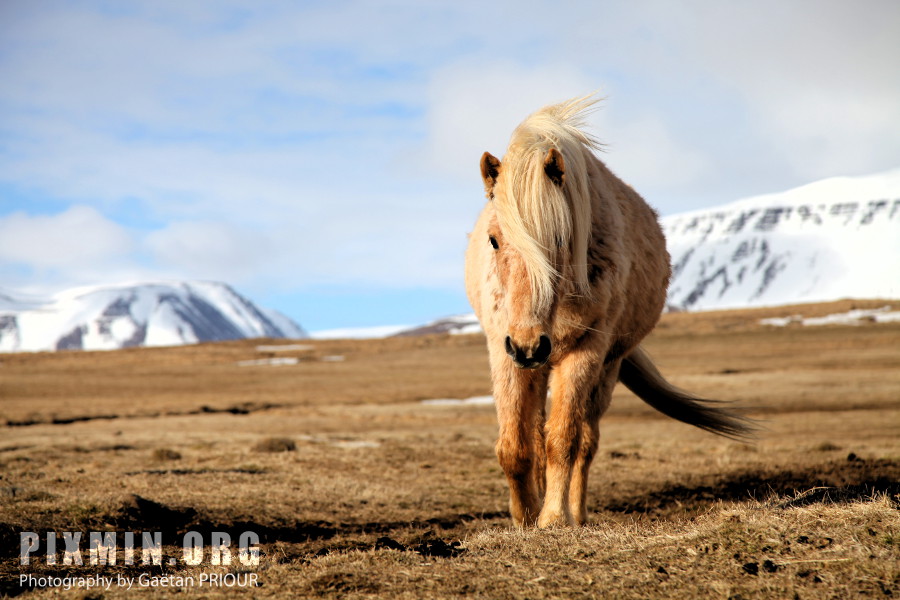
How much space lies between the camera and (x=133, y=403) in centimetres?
3133

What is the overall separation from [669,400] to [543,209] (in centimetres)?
442

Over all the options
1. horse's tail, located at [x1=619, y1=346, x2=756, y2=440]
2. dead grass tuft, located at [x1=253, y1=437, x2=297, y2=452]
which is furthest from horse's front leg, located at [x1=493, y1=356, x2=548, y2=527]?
dead grass tuft, located at [x1=253, y1=437, x2=297, y2=452]

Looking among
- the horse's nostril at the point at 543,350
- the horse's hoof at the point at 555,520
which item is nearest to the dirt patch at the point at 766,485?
the horse's hoof at the point at 555,520

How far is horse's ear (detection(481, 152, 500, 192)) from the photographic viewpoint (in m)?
5.66

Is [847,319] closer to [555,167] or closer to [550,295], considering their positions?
[555,167]

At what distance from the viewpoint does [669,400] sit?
8.70 meters

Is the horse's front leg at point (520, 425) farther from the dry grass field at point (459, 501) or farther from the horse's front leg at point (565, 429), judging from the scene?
the dry grass field at point (459, 501)

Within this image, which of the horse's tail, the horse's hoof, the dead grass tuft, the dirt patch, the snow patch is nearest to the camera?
the horse's hoof

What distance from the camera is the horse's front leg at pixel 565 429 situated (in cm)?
557

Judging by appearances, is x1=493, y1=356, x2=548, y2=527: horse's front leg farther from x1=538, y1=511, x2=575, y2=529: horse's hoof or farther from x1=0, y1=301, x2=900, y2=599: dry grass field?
x1=0, y1=301, x2=900, y2=599: dry grass field

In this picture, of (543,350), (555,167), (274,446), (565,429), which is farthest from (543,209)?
(274,446)

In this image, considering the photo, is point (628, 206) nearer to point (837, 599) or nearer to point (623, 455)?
point (837, 599)

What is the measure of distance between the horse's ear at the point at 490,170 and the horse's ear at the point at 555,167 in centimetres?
48

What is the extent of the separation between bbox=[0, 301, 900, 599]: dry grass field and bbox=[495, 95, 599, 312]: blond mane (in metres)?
1.80
